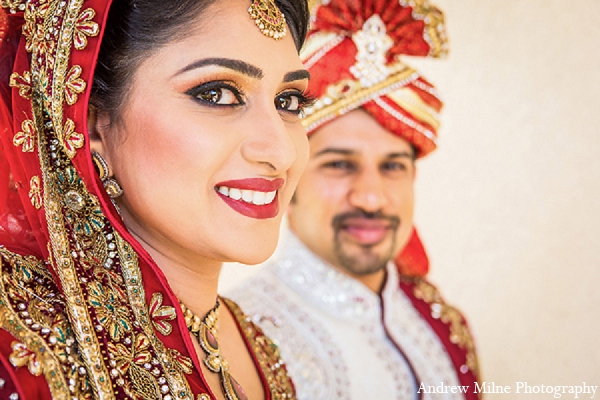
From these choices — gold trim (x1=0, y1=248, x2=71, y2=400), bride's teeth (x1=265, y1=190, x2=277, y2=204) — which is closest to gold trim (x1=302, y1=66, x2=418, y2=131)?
bride's teeth (x1=265, y1=190, x2=277, y2=204)

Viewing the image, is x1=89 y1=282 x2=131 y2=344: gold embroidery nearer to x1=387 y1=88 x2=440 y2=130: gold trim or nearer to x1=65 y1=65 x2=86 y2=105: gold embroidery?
x1=65 y1=65 x2=86 y2=105: gold embroidery

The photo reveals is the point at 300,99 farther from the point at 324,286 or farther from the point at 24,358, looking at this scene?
the point at 324,286

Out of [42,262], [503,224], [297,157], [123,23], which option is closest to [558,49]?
[503,224]

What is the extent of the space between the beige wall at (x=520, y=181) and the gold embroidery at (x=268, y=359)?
1871 mm

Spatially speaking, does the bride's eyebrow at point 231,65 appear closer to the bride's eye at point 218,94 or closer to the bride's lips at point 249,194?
the bride's eye at point 218,94

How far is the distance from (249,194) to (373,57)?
954 millimetres

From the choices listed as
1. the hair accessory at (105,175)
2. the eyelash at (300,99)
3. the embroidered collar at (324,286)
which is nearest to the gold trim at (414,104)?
the embroidered collar at (324,286)

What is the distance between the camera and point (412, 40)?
77.1 inches

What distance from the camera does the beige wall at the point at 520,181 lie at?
3143 millimetres

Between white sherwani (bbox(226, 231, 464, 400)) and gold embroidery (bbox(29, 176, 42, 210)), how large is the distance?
0.89m

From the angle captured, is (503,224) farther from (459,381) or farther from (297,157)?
(297,157)

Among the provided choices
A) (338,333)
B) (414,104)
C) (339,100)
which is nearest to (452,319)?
(338,333)

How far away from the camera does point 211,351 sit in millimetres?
1168

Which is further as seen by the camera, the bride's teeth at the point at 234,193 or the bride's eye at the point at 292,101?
the bride's eye at the point at 292,101
